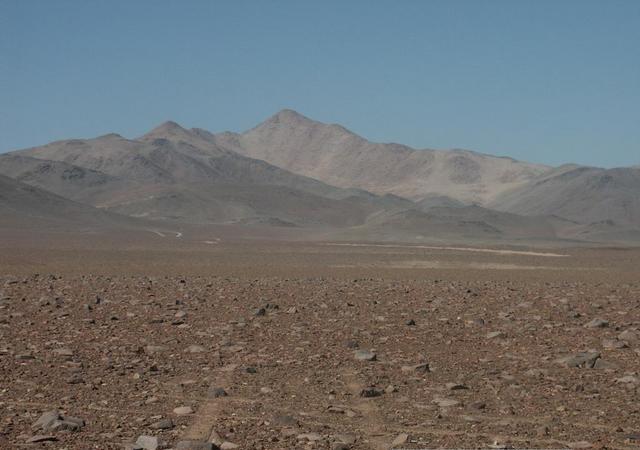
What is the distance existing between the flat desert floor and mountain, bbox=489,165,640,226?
4833 inches

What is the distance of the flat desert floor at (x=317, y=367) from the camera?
303 inches

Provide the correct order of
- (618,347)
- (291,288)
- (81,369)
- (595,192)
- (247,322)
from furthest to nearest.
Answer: (595,192)
(291,288)
(247,322)
(618,347)
(81,369)

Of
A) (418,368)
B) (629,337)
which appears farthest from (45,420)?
(629,337)

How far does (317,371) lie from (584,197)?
154 meters

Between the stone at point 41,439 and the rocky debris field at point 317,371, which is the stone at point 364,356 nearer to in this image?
the rocky debris field at point 317,371

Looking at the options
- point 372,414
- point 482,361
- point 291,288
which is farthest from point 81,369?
point 291,288

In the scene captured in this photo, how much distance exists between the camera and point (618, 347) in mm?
11719

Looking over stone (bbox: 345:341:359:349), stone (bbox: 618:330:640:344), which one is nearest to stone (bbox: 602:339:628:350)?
stone (bbox: 618:330:640:344)

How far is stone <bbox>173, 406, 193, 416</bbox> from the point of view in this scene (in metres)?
8.32

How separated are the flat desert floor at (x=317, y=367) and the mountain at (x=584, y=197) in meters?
123

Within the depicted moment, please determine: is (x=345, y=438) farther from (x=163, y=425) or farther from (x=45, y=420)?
(x=45, y=420)

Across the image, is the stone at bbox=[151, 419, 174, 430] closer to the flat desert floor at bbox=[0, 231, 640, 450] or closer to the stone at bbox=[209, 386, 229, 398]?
the flat desert floor at bbox=[0, 231, 640, 450]

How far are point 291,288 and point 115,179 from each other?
144954 millimetres

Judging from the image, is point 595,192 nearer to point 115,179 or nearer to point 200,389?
point 115,179
